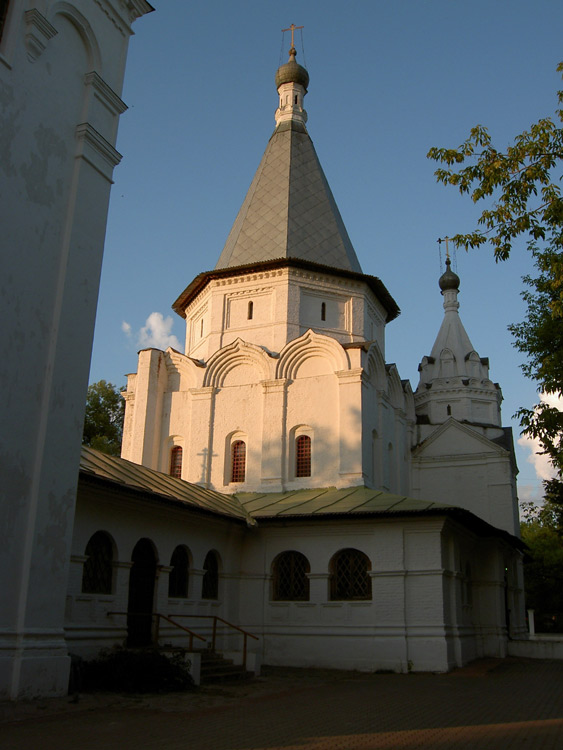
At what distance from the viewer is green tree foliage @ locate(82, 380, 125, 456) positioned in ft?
110

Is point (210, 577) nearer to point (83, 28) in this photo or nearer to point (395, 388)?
point (395, 388)

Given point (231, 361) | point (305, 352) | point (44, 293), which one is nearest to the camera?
point (44, 293)

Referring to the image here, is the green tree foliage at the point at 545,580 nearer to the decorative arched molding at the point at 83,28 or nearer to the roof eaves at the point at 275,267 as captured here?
the roof eaves at the point at 275,267

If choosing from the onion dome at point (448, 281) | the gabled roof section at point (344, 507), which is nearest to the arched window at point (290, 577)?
the gabled roof section at point (344, 507)

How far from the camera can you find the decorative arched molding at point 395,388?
22891 millimetres

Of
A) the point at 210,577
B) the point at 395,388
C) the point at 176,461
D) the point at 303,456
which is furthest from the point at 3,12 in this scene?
the point at 395,388

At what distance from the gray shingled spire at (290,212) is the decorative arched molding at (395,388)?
3.59 m

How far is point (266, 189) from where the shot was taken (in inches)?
966

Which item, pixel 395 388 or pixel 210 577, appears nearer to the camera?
pixel 210 577

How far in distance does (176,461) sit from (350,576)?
7337 millimetres

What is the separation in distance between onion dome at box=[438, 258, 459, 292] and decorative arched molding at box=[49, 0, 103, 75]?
2436 centimetres

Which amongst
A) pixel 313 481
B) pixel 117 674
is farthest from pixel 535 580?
pixel 117 674

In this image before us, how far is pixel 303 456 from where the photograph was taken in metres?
20.1

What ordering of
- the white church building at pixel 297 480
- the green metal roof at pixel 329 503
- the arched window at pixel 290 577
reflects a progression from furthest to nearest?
the arched window at pixel 290 577, the green metal roof at pixel 329 503, the white church building at pixel 297 480
